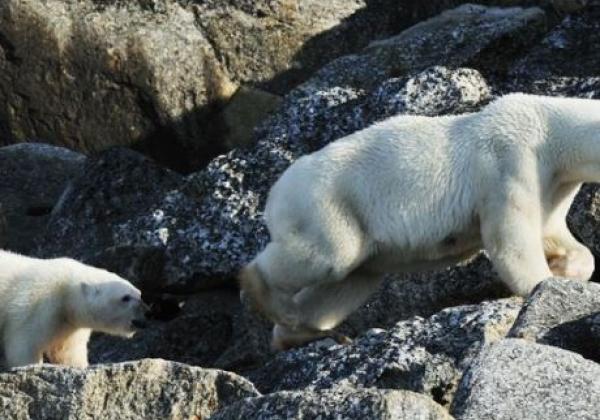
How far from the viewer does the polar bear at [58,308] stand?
12172 millimetres

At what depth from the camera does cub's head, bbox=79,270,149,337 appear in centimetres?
1251

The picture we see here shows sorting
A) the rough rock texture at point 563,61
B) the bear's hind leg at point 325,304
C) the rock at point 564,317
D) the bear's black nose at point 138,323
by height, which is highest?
the rock at point 564,317

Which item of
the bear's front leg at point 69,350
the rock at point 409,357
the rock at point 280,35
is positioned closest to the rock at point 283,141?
the bear's front leg at point 69,350

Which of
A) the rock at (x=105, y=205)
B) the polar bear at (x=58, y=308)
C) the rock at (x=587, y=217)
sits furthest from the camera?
the rock at (x=105, y=205)

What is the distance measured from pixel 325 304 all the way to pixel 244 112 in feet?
20.5

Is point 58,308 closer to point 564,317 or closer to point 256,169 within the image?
point 256,169

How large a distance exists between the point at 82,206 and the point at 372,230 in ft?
12.8

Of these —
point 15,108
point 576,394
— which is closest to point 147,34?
point 15,108

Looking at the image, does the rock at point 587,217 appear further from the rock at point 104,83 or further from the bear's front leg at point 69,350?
the rock at point 104,83

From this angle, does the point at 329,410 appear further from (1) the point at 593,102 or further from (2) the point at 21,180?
(2) the point at 21,180

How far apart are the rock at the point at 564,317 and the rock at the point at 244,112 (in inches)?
343

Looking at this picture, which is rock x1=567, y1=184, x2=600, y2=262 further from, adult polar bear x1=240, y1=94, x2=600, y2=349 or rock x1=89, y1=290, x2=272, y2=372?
rock x1=89, y1=290, x2=272, y2=372

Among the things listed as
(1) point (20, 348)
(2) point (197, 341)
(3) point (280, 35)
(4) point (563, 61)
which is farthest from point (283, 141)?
(3) point (280, 35)

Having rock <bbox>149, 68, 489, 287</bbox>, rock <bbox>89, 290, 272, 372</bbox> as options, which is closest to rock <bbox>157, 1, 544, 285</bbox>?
rock <bbox>149, 68, 489, 287</bbox>
